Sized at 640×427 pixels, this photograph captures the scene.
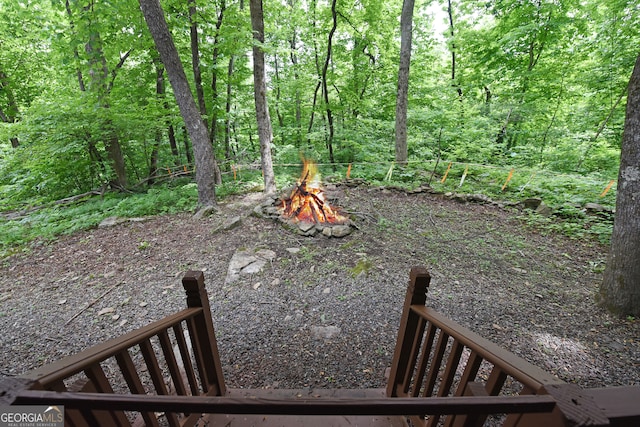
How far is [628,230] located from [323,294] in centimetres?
362

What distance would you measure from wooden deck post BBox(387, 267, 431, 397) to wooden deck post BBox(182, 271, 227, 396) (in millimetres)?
1411

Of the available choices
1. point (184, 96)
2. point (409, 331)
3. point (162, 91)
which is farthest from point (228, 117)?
point (409, 331)

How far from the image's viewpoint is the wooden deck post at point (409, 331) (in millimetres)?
1702

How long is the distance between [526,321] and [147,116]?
382 inches

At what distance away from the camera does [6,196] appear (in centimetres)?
744

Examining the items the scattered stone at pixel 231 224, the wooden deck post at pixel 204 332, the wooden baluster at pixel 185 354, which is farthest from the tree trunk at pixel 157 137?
the wooden baluster at pixel 185 354

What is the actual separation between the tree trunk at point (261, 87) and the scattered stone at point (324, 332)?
534 cm

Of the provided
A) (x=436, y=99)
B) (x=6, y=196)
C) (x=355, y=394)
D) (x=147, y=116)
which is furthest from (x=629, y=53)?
(x=6, y=196)

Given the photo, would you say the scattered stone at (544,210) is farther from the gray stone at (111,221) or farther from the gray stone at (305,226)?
the gray stone at (111,221)

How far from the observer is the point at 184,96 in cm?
589

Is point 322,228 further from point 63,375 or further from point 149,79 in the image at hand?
point 149,79

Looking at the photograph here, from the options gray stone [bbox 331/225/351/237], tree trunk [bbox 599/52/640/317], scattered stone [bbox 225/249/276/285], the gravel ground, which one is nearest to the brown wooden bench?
the gravel ground

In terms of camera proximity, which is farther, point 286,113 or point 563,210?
point 286,113

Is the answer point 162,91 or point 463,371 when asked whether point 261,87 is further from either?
point 463,371
